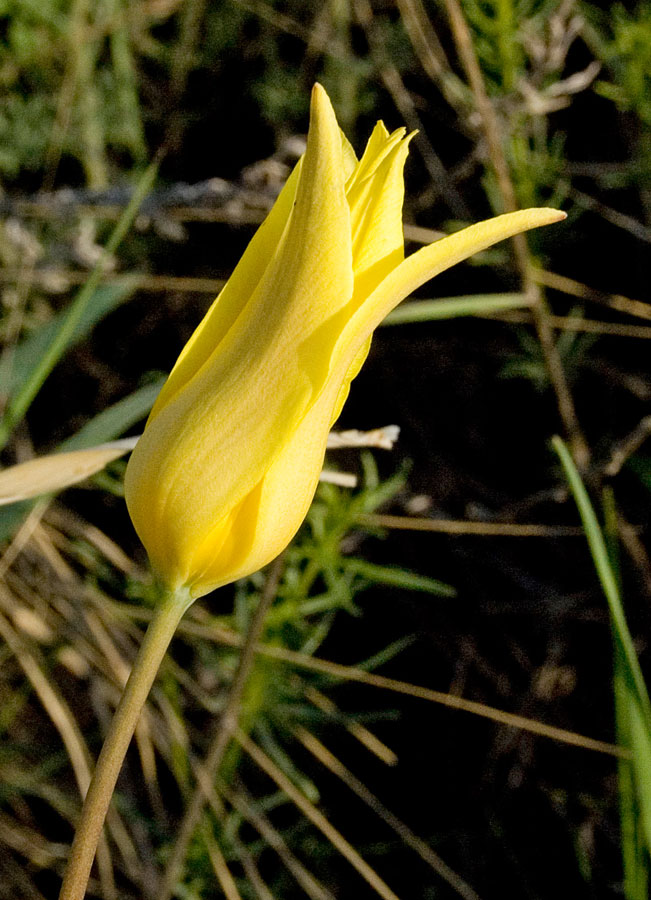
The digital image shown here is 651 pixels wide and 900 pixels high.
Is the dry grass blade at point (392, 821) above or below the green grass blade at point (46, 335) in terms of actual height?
below

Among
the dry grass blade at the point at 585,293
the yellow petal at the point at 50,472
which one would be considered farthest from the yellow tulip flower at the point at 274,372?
the dry grass blade at the point at 585,293

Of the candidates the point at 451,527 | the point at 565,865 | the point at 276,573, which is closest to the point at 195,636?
the point at 451,527

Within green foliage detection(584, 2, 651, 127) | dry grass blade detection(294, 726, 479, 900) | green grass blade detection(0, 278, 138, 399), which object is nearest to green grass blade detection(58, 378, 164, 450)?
green grass blade detection(0, 278, 138, 399)

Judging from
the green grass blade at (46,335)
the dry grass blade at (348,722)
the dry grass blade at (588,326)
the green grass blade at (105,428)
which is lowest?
the dry grass blade at (348,722)

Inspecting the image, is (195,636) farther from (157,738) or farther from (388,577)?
(388,577)

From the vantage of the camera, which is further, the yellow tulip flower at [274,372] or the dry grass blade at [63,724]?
the dry grass blade at [63,724]

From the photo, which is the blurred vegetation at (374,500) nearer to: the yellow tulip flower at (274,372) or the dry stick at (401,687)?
the dry stick at (401,687)

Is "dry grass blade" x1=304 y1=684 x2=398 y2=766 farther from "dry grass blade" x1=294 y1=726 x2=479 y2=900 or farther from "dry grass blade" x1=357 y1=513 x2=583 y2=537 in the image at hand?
"dry grass blade" x1=357 y1=513 x2=583 y2=537
